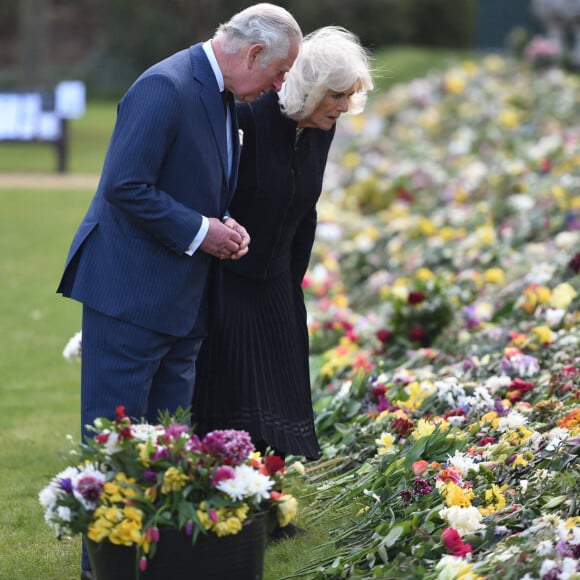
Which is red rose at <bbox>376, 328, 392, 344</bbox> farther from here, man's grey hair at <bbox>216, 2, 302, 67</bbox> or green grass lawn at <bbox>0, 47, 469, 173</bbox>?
green grass lawn at <bbox>0, 47, 469, 173</bbox>

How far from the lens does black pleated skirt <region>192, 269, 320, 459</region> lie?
3814mm

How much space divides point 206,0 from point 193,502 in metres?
33.3

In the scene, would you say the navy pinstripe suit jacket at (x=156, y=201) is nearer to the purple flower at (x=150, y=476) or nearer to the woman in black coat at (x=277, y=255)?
the woman in black coat at (x=277, y=255)

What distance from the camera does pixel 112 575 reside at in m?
2.94

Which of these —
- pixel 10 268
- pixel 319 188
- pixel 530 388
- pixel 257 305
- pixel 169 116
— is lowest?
pixel 10 268

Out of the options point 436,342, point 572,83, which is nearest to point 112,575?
point 436,342

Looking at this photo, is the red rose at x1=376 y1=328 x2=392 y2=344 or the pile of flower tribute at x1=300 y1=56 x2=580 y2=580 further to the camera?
the red rose at x1=376 y1=328 x2=392 y2=344

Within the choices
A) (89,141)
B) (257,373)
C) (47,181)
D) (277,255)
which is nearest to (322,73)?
(277,255)

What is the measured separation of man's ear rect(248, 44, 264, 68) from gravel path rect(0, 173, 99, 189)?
11.5m

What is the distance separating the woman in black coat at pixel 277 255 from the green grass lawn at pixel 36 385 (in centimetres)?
35

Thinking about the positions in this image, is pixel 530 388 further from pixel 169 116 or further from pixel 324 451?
pixel 169 116

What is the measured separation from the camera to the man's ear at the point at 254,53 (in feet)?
10.6

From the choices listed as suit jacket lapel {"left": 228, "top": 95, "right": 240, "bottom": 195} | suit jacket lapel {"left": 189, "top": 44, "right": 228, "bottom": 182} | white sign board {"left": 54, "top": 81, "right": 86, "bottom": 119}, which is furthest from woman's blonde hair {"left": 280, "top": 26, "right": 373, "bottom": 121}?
white sign board {"left": 54, "top": 81, "right": 86, "bottom": 119}

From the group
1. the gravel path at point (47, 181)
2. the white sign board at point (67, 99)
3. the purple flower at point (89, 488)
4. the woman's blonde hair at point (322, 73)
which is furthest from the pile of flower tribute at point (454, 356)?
the white sign board at point (67, 99)
